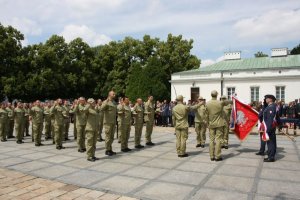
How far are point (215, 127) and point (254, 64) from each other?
2732 cm

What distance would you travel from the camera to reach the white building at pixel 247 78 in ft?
100

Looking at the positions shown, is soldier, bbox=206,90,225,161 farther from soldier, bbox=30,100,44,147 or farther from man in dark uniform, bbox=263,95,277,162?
soldier, bbox=30,100,44,147

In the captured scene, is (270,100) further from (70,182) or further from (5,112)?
(5,112)

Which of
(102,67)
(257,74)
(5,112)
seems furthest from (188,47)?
(5,112)

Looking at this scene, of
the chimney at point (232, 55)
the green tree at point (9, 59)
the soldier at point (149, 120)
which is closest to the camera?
the soldier at point (149, 120)

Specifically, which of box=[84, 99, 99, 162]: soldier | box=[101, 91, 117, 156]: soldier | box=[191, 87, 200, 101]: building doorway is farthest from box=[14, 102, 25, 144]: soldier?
box=[191, 87, 200, 101]: building doorway

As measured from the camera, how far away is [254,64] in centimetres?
3509

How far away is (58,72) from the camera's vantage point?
40.6m

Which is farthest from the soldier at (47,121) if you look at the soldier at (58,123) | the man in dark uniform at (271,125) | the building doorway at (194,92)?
the building doorway at (194,92)

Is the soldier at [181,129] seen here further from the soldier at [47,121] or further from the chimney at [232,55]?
the chimney at [232,55]

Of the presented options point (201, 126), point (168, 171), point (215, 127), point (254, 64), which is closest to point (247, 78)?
point (254, 64)

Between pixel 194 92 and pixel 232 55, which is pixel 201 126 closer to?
pixel 194 92

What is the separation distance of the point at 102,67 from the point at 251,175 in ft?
131

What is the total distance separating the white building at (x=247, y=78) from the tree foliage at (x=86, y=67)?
12.8 ft
